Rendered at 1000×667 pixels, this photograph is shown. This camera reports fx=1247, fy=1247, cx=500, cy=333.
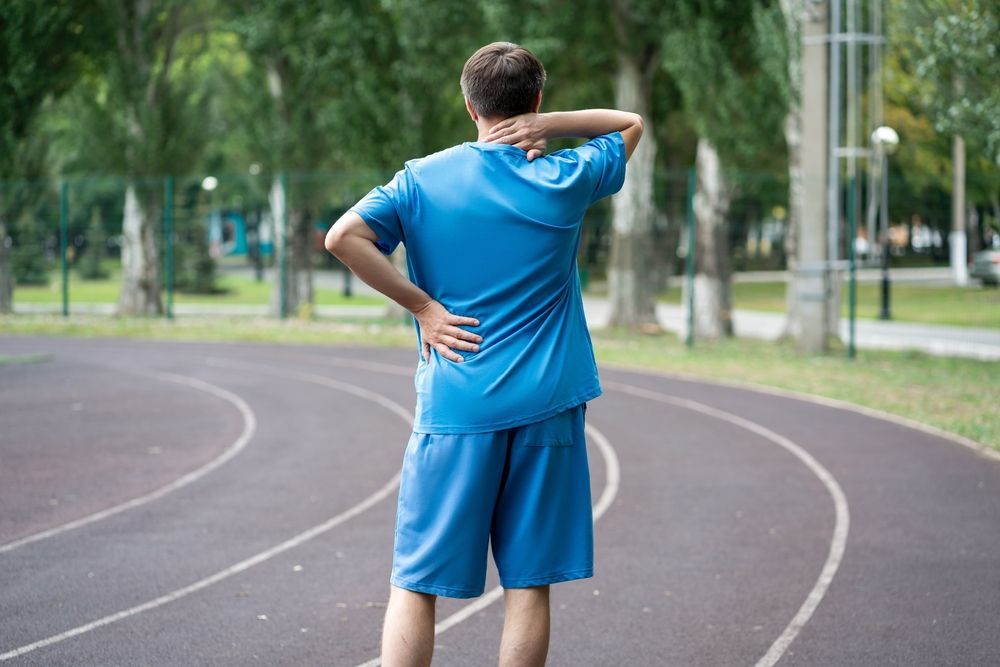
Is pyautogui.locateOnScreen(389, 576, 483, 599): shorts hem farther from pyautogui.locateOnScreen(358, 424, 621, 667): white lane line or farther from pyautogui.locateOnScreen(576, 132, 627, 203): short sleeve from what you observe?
pyautogui.locateOnScreen(358, 424, 621, 667): white lane line

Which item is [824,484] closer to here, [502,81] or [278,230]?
[502,81]

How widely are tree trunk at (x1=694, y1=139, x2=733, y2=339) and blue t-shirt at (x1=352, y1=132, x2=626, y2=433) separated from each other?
18.2 metres

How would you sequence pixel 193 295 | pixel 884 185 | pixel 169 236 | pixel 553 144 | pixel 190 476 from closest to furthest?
pixel 190 476
pixel 884 185
pixel 553 144
pixel 169 236
pixel 193 295

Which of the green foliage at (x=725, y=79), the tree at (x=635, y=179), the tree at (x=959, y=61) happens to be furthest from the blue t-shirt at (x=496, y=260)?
the tree at (x=635, y=179)

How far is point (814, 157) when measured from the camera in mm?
17297

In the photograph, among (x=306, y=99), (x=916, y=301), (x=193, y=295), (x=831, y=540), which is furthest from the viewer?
(x=193, y=295)

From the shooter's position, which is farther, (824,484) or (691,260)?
(691,260)

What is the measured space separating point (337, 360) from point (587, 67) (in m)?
8.20

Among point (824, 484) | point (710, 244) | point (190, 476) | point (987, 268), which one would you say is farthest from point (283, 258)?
point (987, 268)

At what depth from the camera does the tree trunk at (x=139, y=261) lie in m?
26.8

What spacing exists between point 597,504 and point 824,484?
175 cm

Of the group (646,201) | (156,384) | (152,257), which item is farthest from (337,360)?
(152,257)

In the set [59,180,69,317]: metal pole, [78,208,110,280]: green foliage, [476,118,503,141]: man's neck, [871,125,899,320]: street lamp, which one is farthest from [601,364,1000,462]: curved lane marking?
[78,208,110,280]: green foliage

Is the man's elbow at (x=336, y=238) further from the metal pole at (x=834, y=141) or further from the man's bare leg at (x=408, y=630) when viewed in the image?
the metal pole at (x=834, y=141)
